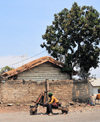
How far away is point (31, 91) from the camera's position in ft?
59.4

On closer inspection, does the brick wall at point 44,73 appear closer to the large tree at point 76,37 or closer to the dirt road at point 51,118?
the large tree at point 76,37

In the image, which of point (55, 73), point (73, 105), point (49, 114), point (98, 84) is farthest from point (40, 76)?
point (98, 84)

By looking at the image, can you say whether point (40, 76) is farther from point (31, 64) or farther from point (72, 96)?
point (72, 96)

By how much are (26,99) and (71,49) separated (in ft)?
21.3

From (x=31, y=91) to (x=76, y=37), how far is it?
6.33 metres

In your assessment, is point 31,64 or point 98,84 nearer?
point 31,64

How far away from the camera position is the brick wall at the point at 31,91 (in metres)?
17.8

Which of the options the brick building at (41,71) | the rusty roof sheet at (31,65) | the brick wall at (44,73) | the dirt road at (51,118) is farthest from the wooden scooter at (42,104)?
the brick wall at (44,73)

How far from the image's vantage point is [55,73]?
71.8 ft

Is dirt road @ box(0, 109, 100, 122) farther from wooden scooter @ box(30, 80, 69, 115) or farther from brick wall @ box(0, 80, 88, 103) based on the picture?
brick wall @ box(0, 80, 88, 103)

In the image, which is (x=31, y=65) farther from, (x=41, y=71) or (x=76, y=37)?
(x=76, y=37)

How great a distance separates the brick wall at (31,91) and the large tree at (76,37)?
2.87 m

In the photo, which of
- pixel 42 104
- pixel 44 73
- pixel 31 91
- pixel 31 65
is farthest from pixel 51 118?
pixel 44 73

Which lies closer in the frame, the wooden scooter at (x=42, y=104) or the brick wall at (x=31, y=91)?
the wooden scooter at (x=42, y=104)
